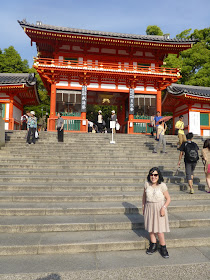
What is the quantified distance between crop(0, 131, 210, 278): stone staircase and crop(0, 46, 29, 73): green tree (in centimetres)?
2254

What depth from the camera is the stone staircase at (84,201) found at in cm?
349

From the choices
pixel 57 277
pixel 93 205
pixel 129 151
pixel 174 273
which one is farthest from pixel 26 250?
pixel 129 151

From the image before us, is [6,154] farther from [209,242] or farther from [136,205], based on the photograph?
[209,242]

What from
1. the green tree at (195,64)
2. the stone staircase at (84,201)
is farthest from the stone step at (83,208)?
the green tree at (195,64)

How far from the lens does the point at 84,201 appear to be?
522 centimetres

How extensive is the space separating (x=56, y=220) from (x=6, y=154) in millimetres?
5629

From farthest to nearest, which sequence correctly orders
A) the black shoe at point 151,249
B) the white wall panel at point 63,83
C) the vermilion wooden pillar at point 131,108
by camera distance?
1. the white wall panel at point 63,83
2. the vermilion wooden pillar at point 131,108
3. the black shoe at point 151,249

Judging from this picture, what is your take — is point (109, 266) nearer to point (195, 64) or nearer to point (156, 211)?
point (156, 211)

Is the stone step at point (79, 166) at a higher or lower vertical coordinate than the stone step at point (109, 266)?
higher

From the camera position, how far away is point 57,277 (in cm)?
263

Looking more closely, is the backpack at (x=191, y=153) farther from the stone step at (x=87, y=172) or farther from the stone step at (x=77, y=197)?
the stone step at (x=87, y=172)

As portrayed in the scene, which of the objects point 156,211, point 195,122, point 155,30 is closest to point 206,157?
point 156,211

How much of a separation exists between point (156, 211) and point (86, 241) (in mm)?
1274

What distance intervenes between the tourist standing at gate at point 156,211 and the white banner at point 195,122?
50.5 ft
